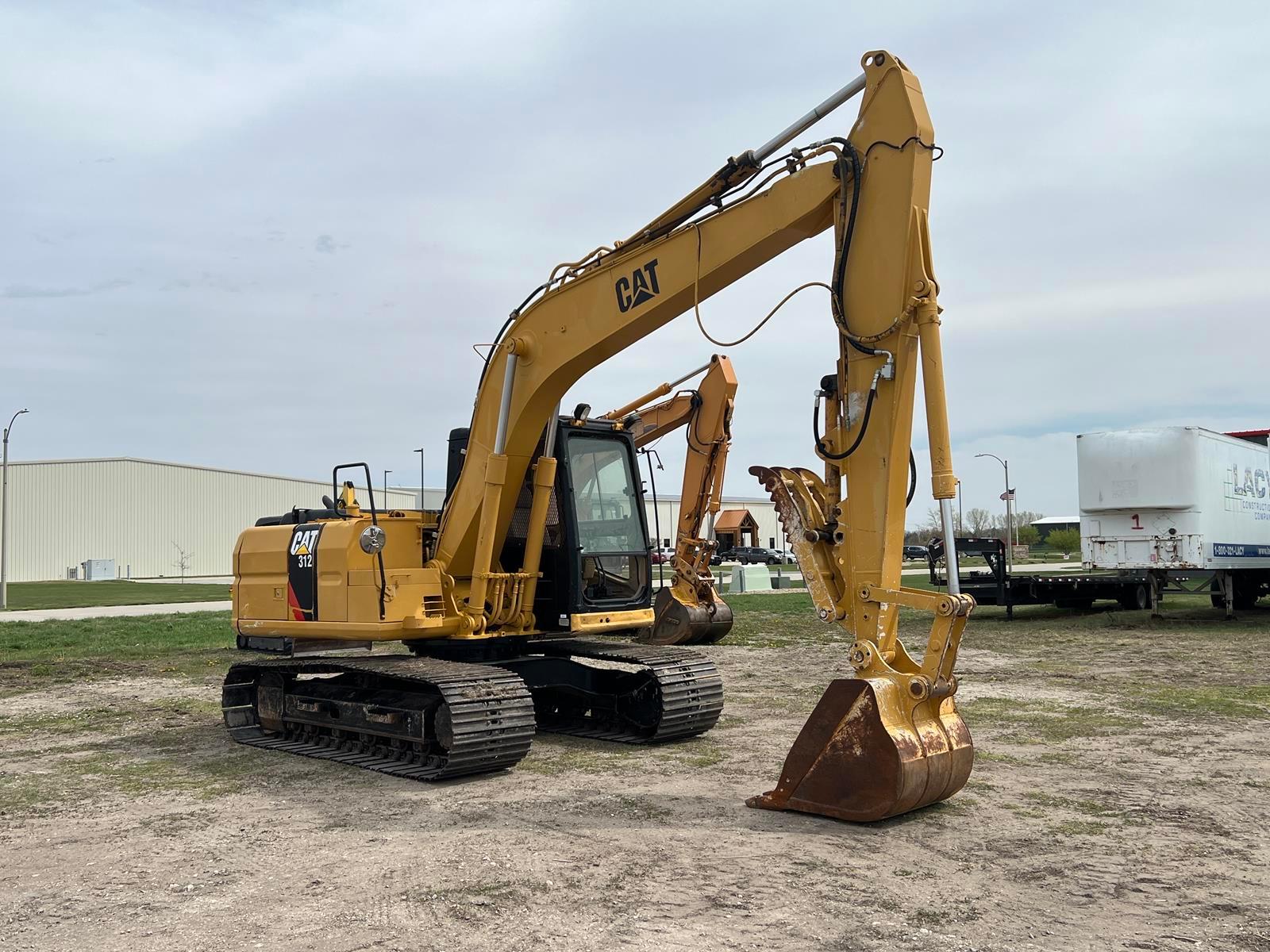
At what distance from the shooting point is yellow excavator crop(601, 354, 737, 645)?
1748cm

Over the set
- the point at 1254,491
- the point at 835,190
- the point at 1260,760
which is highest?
the point at 835,190

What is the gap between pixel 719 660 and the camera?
1631 cm

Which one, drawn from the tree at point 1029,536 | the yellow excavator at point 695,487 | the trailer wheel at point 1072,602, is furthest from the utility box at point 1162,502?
the tree at point 1029,536

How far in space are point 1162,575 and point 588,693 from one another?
15.2 m

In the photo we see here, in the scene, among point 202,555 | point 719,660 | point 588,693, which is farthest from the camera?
point 202,555

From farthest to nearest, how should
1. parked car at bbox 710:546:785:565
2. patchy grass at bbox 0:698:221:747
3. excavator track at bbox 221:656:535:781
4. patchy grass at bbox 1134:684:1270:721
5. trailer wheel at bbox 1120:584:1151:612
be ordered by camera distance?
parked car at bbox 710:546:785:565 < trailer wheel at bbox 1120:584:1151:612 < patchy grass at bbox 0:698:221:747 < patchy grass at bbox 1134:684:1270:721 < excavator track at bbox 221:656:535:781

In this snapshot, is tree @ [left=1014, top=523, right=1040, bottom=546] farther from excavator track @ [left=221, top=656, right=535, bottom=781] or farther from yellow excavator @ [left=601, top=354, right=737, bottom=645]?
excavator track @ [left=221, top=656, right=535, bottom=781]

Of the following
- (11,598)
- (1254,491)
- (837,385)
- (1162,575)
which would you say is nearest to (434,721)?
(837,385)

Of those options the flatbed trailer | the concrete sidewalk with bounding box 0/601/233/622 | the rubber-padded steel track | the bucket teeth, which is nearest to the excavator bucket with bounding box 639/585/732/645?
the flatbed trailer

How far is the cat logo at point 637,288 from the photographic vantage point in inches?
326

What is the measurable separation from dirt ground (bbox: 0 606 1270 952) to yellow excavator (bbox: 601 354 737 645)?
23.6 feet

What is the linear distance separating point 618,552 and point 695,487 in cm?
805

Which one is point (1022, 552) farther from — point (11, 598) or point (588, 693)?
point (588, 693)

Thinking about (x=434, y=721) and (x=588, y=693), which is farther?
(x=588, y=693)
